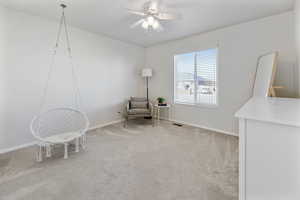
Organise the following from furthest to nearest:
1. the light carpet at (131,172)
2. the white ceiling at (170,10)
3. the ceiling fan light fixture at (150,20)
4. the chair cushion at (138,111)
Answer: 1. the chair cushion at (138,111)
2. the ceiling fan light fixture at (150,20)
3. the white ceiling at (170,10)
4. the light carpet at (131,172)

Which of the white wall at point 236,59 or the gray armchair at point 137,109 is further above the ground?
the white wall at point 236,59

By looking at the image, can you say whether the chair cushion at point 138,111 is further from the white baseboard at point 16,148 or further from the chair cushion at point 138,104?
the white baseboard at point 16,148

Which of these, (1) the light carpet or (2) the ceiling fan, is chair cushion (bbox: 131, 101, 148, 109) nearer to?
(1) the light carpet

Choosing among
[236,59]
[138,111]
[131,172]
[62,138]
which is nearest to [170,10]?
[236,59]

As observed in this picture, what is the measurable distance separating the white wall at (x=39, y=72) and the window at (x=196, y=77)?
1.92 m

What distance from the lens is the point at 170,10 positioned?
102 inches

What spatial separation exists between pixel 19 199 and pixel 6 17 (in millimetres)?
2880

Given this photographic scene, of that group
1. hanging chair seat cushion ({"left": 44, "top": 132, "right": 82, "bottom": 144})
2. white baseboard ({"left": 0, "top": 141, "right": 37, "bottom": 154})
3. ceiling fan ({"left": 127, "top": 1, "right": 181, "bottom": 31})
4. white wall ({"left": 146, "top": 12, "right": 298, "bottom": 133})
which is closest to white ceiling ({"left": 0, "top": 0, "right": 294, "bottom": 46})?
ceiling fan ({"left": 127, "top": 1, "right": 181, "bottom": 31})

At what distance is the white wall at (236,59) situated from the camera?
262 centimetres

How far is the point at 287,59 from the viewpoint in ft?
8.57

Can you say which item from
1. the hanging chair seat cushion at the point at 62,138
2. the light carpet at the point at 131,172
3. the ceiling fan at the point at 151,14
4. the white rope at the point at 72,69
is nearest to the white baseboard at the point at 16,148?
the light carpet at the point at 131,172

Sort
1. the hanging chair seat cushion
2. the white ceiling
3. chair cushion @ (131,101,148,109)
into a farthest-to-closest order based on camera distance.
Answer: chair cushion @ (131,101,148,109) → the white ceiling → the hanging chair seat cushion

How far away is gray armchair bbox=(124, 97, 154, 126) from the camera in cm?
387

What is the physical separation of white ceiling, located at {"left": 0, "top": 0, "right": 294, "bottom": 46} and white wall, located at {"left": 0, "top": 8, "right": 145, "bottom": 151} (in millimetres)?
308
